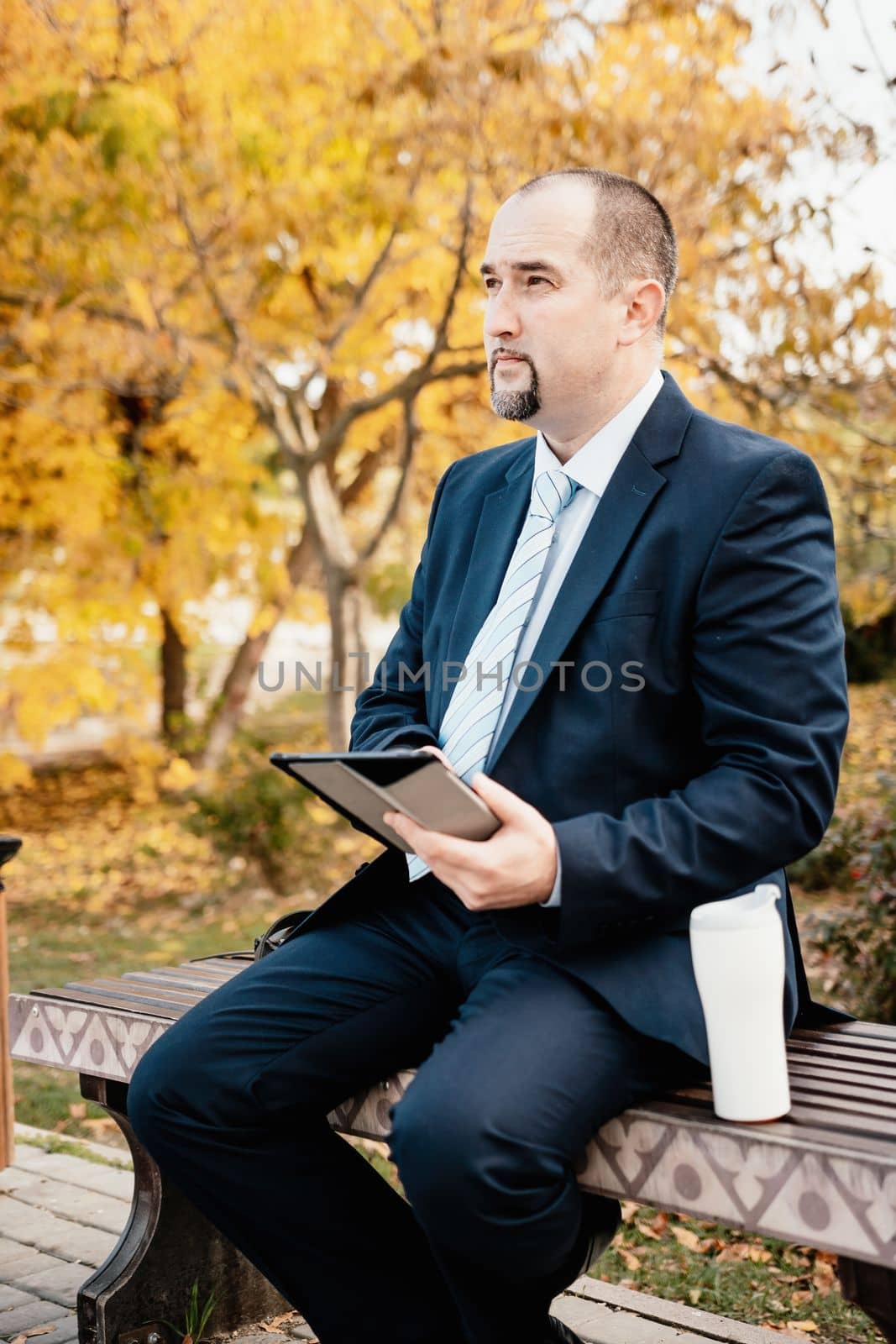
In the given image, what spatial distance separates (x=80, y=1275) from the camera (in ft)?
11.6

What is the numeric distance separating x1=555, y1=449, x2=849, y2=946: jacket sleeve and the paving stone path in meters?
1.00

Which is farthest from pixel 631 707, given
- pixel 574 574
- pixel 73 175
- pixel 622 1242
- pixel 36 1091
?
pixel 73 175

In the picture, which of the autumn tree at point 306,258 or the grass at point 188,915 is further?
the autumn tree at point 306,258

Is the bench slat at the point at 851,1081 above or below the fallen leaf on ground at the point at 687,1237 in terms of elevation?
above

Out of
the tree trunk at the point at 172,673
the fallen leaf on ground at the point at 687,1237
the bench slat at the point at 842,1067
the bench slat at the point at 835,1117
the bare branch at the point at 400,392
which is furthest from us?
the tree trunk at the point at 172,673

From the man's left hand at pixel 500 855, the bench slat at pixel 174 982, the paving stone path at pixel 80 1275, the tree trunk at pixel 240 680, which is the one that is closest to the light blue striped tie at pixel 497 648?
the man's left hand at pixel 500 855

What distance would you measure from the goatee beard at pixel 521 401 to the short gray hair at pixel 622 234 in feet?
0.72

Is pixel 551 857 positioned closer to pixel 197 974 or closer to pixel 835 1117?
pixel 835 1117

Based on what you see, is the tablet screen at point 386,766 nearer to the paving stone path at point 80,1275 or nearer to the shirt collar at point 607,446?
the shirt collar at point 607,446

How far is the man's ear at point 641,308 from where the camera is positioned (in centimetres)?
270

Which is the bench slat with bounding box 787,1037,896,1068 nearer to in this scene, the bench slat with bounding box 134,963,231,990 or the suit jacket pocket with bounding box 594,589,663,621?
the suit jacket pocket with bounding box 594,589,663,621

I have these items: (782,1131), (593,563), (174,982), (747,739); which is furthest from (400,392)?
(782,1131)

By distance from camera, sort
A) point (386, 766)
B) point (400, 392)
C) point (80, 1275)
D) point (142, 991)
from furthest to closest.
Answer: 1. point (400, 392)
2. point (80, 1275)
3. point (142, 991)
4. point (386, 766)

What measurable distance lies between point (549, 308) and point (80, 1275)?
8.65ft
